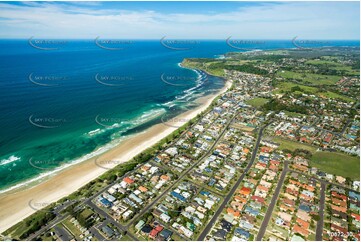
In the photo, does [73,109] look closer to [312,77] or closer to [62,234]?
[62,234]

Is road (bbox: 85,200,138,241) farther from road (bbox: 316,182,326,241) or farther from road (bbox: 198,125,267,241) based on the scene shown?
road (bbox: 316,182,326,241)

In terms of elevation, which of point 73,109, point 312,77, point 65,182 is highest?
point 312,77

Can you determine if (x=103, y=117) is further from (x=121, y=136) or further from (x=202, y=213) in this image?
(x=202, y=213)

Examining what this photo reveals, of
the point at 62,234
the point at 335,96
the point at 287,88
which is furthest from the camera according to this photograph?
the point at 287,88

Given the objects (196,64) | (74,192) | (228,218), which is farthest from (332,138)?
(196,64)

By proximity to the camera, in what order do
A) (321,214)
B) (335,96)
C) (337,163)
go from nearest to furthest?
1. (321,214)
2. (337,163)
3. (335,96)

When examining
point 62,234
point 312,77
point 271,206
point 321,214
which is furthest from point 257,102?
point 62,234

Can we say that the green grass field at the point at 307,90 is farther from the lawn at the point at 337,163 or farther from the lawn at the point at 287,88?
the lawn at the point at 337,163
